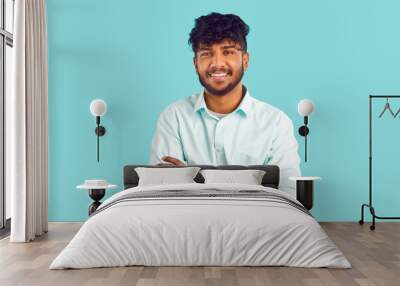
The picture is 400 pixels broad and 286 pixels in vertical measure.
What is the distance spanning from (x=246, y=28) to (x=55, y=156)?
291cm

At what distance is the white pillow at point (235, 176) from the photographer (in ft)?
21.6

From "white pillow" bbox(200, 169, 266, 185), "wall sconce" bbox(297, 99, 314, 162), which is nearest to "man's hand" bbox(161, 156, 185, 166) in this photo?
"white pillow" bbox(200, 169, 266, 185)

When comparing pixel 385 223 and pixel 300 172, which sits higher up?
pixel 300 172

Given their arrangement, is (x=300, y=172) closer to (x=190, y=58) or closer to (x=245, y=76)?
(x=245, y=76)

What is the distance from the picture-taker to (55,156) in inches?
Result: 291

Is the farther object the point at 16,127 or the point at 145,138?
the point at 145,138

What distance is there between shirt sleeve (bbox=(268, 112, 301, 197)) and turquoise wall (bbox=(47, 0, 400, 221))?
0.14 metres

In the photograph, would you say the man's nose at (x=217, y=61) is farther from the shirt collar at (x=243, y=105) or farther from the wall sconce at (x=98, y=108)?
the wall sconce at (x=98, y=108)

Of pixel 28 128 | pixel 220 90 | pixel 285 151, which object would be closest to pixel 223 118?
pixel 220 90

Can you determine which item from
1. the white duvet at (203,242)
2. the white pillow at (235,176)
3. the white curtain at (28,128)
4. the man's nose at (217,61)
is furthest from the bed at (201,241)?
the man's nose at (217,61)

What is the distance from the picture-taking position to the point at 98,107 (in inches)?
281

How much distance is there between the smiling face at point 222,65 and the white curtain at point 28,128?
198 cm

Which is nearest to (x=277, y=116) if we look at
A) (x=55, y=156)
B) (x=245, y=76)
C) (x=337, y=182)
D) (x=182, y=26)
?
(x=245, y=76)

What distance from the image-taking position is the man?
287 inches
